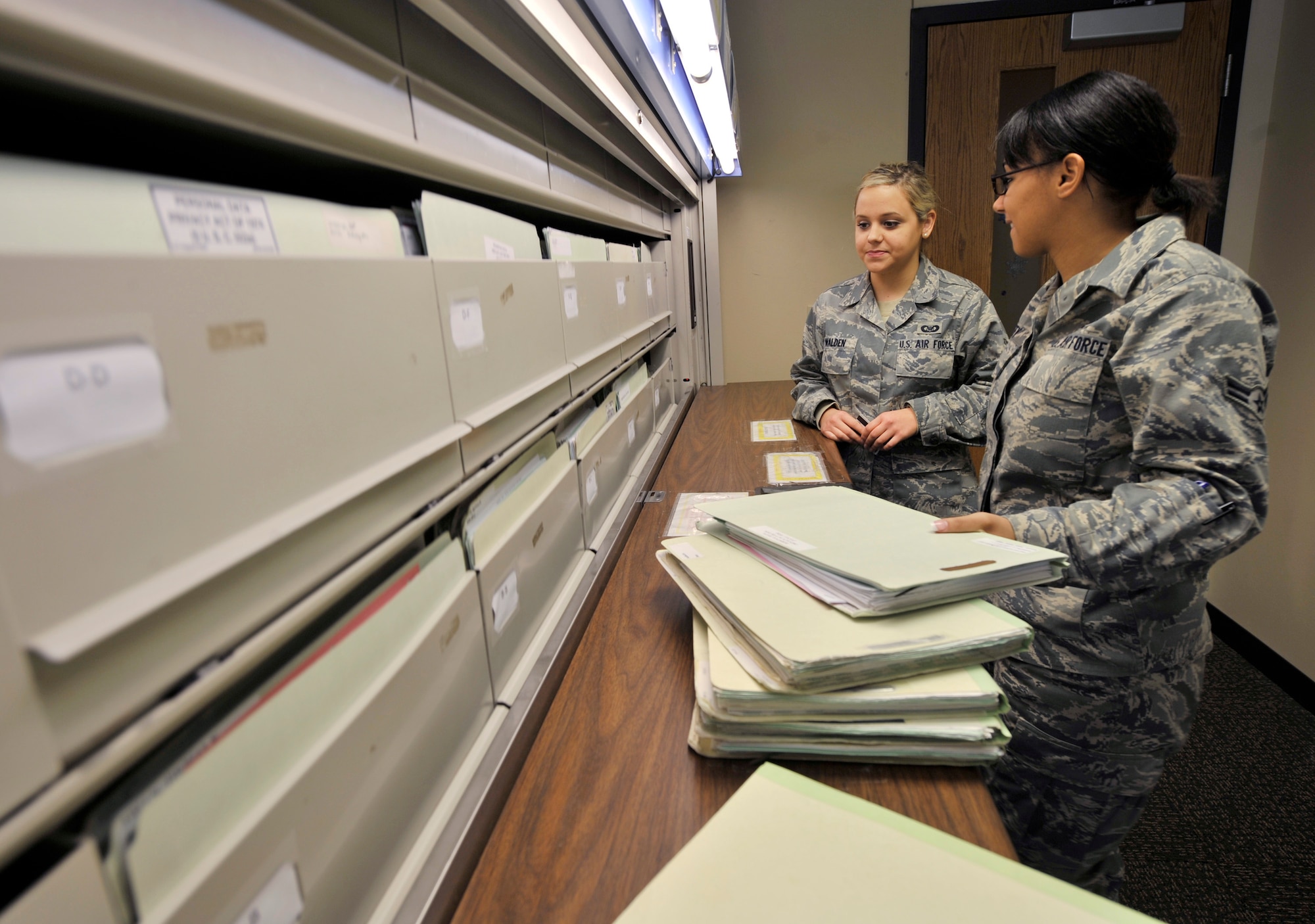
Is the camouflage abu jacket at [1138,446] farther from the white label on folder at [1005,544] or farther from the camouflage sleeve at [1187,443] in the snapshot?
the white label on folder at [1005,544]

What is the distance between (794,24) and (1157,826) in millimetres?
3355

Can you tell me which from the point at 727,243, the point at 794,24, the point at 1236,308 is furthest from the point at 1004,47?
the point at 1236,308

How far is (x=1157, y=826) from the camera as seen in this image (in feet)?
5.79

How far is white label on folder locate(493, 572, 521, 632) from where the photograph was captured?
27.9 inches

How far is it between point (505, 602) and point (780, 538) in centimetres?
34

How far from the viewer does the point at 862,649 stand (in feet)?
2.07

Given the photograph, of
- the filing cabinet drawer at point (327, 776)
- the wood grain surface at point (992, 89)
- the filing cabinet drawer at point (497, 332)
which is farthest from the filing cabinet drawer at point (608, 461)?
the wood grain surface at point (992, 89)

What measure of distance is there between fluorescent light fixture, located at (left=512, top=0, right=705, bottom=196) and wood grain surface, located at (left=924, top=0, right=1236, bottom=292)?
2120 mm

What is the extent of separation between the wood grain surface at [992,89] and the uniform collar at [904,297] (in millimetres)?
1446

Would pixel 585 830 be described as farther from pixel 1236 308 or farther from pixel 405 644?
pixel 1236 308

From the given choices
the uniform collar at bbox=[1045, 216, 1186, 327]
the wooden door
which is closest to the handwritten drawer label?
the uniform collar at bbox=[1045, 216, 1186, 327]

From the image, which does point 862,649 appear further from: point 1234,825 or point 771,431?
point 1234,825

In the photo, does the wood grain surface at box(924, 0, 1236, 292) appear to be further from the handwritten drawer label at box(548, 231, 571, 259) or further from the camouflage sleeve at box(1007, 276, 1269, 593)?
the handwritten drawer label at box(548, 231, 571, 259)

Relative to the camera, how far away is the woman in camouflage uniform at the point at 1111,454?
0.87 metres
